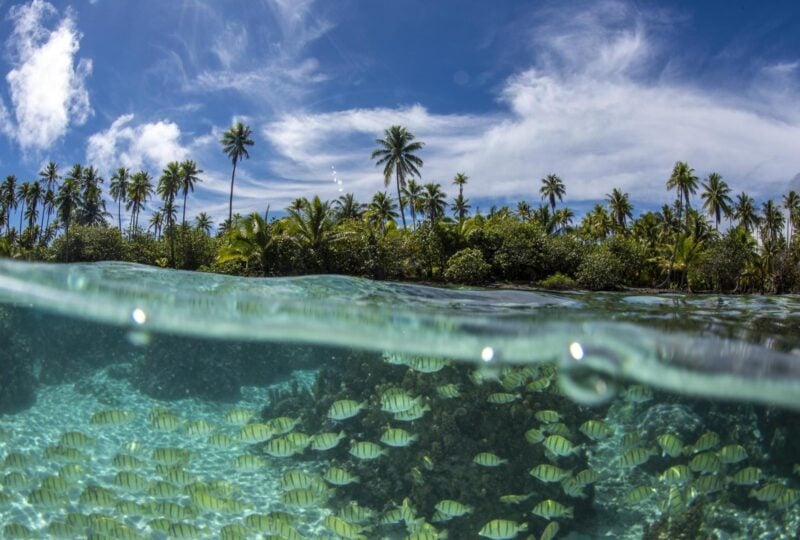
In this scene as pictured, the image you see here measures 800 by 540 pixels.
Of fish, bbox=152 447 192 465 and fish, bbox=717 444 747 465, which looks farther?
fish, bbox=717 444 747 465

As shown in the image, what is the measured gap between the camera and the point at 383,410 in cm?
911

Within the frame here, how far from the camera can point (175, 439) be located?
11070 mm

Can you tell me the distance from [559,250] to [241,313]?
116 feet

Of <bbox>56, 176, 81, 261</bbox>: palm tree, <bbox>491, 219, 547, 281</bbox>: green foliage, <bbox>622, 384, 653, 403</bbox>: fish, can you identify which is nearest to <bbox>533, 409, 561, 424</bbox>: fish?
<bbox>622, 384, 653, 403</bbox>: fish

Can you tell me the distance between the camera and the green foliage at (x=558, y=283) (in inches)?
1647

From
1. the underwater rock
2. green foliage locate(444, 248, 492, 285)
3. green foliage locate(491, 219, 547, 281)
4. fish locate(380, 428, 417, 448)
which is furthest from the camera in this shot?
green foliage locate(491, 219, 547, 281)

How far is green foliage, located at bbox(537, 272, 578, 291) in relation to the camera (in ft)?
137

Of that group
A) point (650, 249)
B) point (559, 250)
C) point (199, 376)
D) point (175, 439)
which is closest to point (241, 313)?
point (199, 376)

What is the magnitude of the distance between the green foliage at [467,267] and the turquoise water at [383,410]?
2345 centimetres

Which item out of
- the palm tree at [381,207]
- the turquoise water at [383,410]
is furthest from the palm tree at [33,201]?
the turquoise water at [383,410]

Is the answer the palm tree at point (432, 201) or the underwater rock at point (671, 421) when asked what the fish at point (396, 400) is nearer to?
the underwater rock at point (671, 421)

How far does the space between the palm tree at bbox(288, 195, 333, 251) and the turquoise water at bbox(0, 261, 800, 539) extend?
21.9 m

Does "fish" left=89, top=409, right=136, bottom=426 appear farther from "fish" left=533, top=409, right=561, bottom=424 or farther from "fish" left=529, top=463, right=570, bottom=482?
"fish" left=533, top=409, right=561, bottom=424

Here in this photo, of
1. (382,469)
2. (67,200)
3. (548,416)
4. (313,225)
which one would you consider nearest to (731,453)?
(548,416)
